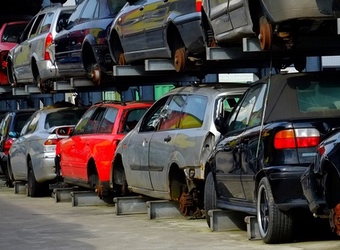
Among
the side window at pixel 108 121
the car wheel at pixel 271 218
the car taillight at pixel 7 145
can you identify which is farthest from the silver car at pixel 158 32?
the car taillight at pixel 7 145

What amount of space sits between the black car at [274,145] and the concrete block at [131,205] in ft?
11.3

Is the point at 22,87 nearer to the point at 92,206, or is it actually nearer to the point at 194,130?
the point at 92,206

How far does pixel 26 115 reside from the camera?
84.7ft

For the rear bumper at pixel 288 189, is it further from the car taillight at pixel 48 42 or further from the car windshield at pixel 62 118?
the car taillight at pixel 48 42

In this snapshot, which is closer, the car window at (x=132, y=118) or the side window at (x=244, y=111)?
the side window at (x=244, y=111)

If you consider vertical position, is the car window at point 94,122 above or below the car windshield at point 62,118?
above

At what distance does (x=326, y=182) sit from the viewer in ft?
32.8

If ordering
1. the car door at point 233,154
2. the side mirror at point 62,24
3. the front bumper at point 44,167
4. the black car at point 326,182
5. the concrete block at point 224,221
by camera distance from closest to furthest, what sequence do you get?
1. the black car at point 326,182
2. the car door at point 233,154
3. the concrete block at point 224,221
4. the front bumper at point 44,167
5. the side mirror at point 62,24

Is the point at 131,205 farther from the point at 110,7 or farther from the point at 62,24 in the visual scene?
the point at 62,24

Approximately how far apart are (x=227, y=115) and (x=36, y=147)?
797cm

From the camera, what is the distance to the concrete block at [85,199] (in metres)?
18.2

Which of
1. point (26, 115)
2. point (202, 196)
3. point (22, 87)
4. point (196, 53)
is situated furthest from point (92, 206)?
point (22, 87)

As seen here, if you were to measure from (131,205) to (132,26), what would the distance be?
13.1 ft

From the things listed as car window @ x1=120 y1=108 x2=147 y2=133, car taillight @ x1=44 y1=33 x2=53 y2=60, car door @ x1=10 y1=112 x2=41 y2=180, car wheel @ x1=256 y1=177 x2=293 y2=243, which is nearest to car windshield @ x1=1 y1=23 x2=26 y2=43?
car taillight @ x1=44 y1=33 x2=53 y2=60
